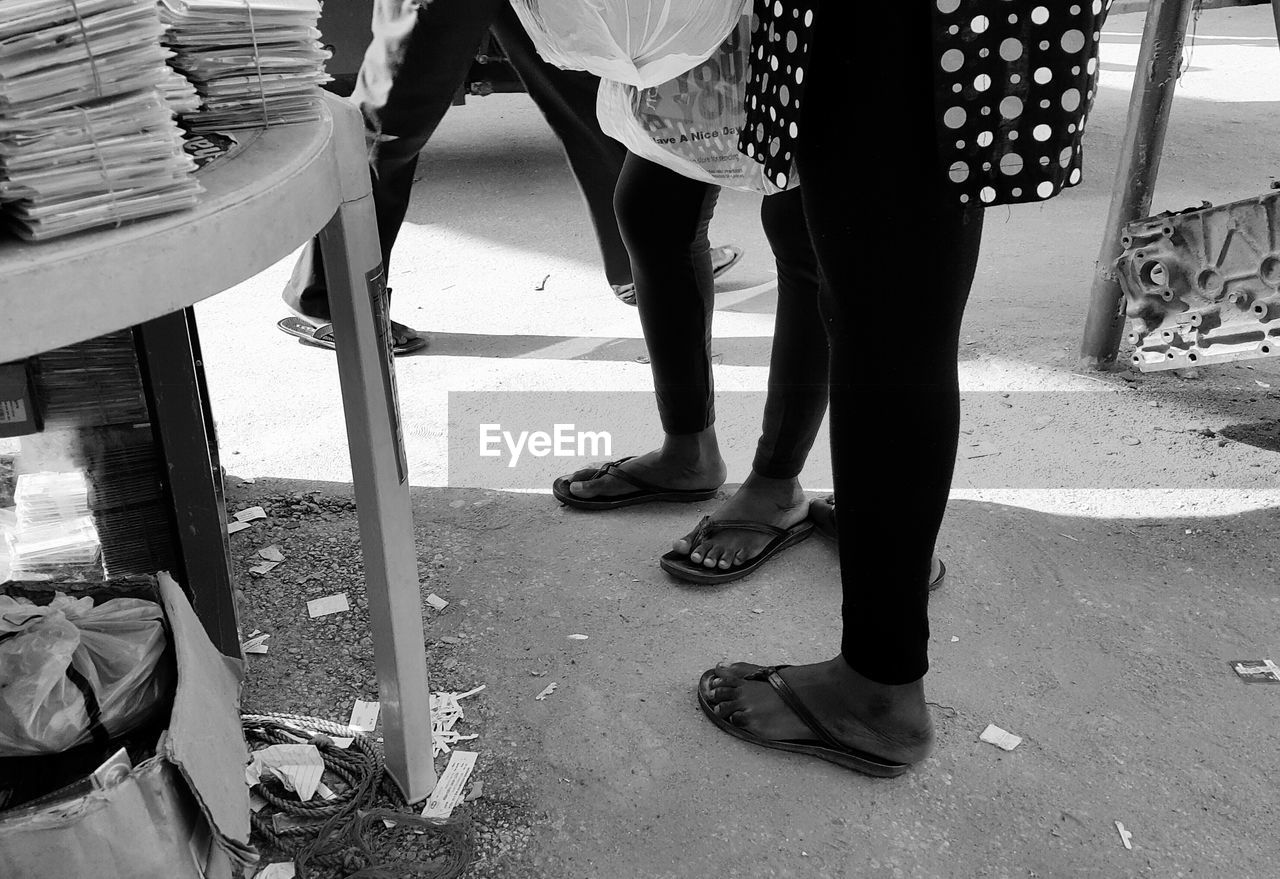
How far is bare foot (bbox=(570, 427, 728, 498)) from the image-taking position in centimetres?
220

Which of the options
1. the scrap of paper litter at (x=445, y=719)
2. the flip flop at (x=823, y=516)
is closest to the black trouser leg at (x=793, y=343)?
the flip flop at (x=823, y=516)

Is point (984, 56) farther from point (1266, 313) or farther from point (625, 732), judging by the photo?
point (1266, 313)

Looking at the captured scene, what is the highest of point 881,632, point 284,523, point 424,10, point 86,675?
point 424,10

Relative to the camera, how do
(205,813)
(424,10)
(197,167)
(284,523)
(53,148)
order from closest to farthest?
(53,148)
(197,167)
(205,813)
(284,523)
(424,10)

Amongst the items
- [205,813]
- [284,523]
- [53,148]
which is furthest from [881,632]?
[284,523]

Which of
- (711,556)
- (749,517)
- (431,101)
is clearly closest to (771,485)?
(749,517)

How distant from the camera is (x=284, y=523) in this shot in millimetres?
2139

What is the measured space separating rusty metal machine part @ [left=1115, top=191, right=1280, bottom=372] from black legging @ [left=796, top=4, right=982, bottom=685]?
4.34ft

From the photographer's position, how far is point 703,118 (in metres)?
1.62

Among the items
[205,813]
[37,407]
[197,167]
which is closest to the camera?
[197,167]

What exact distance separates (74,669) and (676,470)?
1265mm

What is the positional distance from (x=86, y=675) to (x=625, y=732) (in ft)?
2.44

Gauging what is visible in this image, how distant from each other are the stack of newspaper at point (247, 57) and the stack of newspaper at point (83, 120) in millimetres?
163

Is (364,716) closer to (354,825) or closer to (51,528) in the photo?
(354,825)
